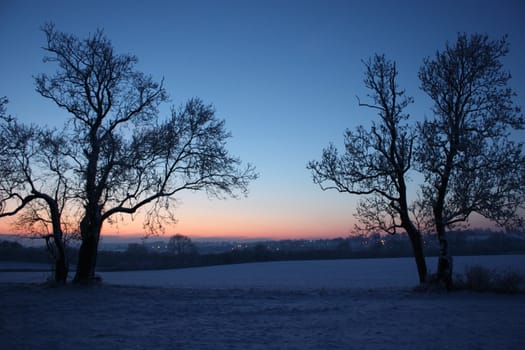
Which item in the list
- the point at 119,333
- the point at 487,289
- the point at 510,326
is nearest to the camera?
the point at 119,333

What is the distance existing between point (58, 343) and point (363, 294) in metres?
12.3

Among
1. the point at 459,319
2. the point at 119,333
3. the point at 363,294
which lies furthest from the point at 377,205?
the point at 119,333

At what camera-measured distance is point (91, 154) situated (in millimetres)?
19281

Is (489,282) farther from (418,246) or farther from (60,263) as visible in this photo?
(60,263)

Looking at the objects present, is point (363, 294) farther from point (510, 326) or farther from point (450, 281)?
point (510, 326)

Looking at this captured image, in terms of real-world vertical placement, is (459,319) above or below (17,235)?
below

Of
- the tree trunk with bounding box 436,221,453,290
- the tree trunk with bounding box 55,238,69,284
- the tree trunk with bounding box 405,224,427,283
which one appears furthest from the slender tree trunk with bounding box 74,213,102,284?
the tree trunk with bounding box 436,221,453,290

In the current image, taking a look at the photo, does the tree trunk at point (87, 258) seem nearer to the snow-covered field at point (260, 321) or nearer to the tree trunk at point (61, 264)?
the tree trunk at point (61, 264)

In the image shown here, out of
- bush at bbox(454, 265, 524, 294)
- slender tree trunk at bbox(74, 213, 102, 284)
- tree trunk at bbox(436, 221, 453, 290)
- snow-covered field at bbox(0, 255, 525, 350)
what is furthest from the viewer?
slender tree trunk at bbox(74, 213, 102, 284)

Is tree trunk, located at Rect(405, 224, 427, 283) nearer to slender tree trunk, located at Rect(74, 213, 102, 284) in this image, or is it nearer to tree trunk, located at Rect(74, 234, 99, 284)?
slender tree trunk, located at Rect(74, 213, 102, 284)

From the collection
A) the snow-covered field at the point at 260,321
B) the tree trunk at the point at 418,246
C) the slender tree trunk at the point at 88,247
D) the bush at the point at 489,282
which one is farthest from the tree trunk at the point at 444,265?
the slender tree trunk at the point at 88,247

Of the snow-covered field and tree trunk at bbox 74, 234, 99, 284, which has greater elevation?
tree trunk at bbox 74, 234, 99, 284

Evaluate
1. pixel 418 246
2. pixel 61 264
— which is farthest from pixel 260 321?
pixel 61 264

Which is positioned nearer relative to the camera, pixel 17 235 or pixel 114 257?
pixel 17 235
